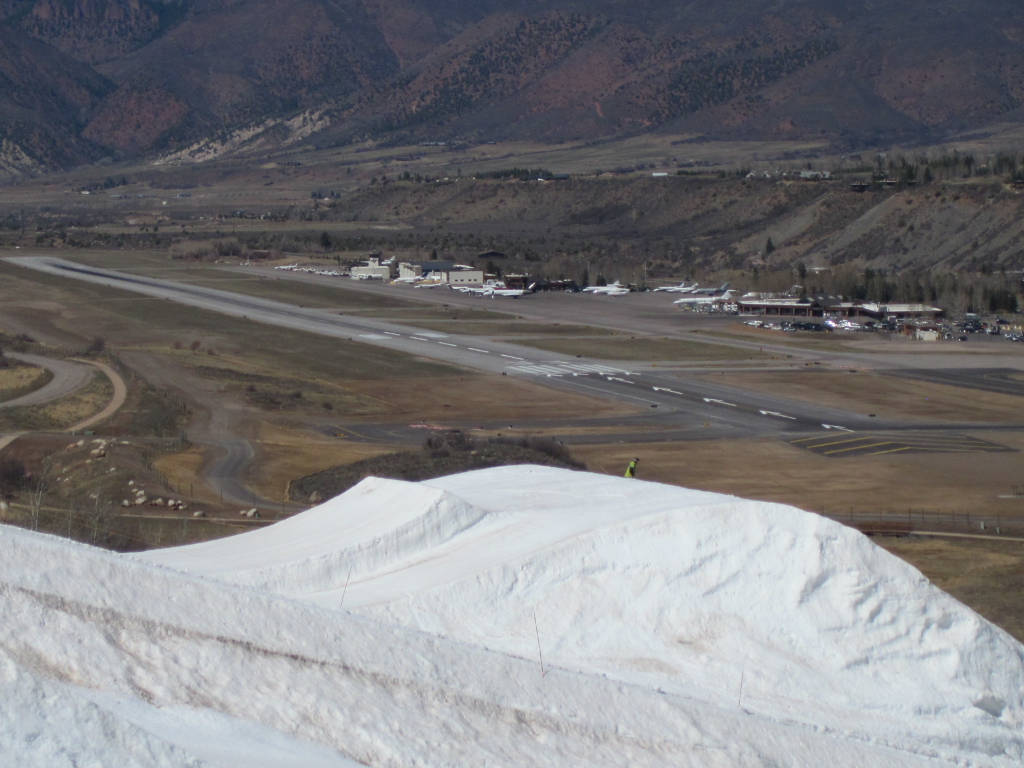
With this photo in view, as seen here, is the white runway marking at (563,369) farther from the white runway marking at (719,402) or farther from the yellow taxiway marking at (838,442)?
the yellow taxiway marking at (838,442)

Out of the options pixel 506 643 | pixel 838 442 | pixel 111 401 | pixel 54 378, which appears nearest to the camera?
pixel 506 643

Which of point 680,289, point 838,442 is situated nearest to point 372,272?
point 680,289

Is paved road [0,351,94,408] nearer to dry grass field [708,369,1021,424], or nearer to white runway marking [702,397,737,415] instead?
white runway marking [702,397,737,415]

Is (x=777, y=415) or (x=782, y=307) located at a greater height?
(x=782, y=307)

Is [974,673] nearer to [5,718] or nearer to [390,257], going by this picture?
[5,718]

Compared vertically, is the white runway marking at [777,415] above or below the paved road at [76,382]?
above

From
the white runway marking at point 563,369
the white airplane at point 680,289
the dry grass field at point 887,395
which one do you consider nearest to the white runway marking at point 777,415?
the dry grass field at point 887,395

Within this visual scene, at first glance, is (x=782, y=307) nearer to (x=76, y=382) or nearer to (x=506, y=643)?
(x=76, y=382)
